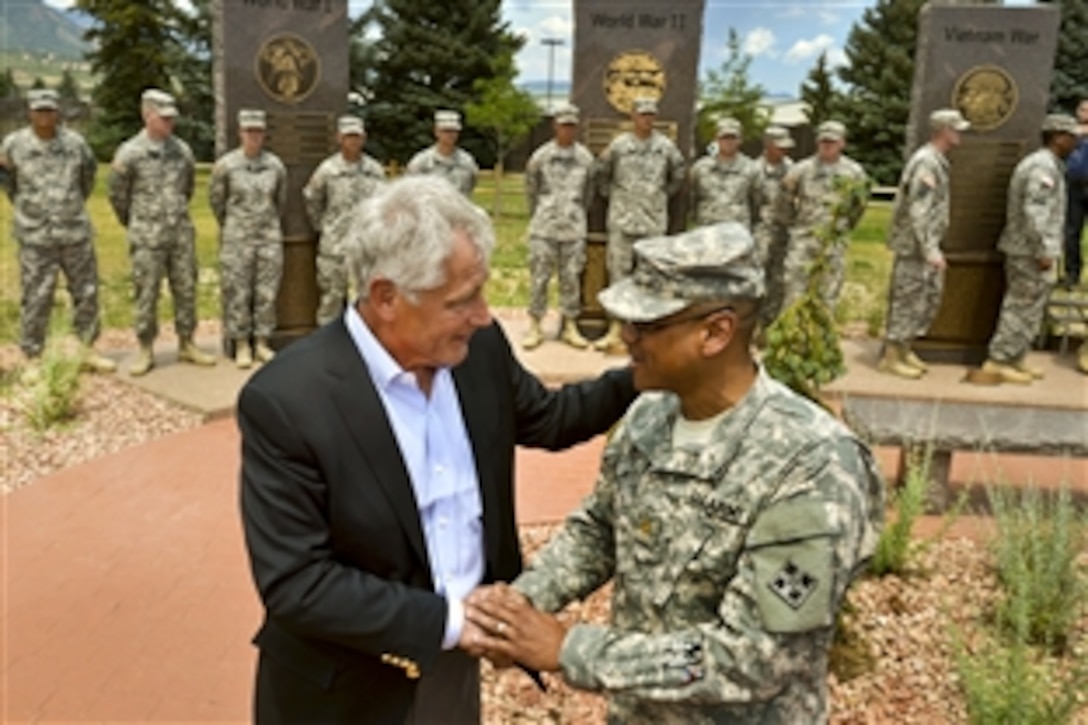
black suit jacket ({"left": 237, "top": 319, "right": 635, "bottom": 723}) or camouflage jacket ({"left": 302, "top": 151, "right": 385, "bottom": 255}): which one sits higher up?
camouflage jacket ({"left": 302, "top": 151, "right": 385, "bottom": 255})

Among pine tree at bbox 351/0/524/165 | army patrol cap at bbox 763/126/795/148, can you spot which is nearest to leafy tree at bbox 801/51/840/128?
pine tree at bbox 351/0/524/165

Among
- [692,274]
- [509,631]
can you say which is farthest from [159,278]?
[692,274]

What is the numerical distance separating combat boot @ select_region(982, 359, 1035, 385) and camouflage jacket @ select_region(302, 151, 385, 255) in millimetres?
5126

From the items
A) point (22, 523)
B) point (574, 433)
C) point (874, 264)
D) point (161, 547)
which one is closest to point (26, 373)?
point (22, 523)

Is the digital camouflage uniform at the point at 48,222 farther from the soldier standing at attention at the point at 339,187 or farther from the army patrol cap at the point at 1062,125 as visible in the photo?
the army patrol cap at the point at 1062,125

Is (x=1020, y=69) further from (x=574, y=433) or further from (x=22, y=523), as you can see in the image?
(x=22, y=523)

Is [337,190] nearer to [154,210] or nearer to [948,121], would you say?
[154,210]

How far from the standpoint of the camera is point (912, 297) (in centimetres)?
768

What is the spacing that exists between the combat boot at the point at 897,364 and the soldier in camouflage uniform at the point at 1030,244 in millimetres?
603

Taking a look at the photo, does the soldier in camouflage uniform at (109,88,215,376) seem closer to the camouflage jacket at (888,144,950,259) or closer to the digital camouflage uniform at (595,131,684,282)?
the digital camouflage uniform at (595,131,684,282)

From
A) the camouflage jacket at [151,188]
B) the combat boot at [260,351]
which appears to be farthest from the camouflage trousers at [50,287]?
the combat boot at [260,351]

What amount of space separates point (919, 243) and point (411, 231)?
6.33m

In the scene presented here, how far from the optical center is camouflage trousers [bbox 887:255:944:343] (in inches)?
299

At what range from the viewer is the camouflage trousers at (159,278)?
7086 millimetres
